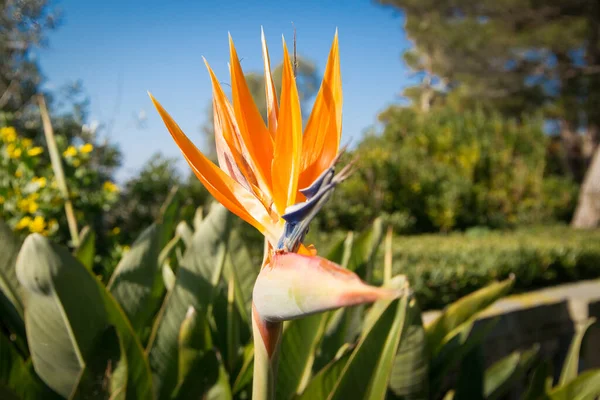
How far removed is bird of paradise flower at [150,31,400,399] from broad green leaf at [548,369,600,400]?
2.74 ft

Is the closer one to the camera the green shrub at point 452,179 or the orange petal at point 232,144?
the orange petal at point 232,144

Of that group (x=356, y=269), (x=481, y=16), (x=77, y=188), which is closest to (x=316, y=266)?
(x=356, y=269)

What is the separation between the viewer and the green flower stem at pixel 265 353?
529 mm

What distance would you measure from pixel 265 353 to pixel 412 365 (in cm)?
66

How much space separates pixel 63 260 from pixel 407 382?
0.76 metres

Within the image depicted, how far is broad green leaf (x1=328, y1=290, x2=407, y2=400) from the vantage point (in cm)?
86

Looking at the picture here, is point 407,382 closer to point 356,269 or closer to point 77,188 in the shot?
point 356,269

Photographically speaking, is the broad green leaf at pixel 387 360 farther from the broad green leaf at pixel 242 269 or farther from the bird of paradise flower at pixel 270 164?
the broad green leaf at pixel 242 269

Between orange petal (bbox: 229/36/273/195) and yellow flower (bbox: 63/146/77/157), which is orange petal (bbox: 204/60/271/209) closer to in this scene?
orange petal (bbox: 229/36/273/195)

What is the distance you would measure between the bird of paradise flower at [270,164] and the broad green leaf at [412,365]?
0.58m

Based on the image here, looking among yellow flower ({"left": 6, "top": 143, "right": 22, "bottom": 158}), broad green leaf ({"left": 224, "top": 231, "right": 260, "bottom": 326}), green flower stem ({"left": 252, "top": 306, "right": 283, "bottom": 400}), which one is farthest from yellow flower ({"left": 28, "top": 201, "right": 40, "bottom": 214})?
green flower stem ({"left": 252, "top": 306, "right": 283, "bottom": 400})

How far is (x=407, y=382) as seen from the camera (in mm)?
1126

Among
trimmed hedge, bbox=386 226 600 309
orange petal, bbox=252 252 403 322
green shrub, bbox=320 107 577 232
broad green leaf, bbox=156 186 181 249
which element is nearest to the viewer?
orange petal, bbox=252 252 403 322

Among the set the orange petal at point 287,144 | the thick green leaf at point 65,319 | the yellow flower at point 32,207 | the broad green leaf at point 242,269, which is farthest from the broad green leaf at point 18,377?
the yellow flower at point 32,207
